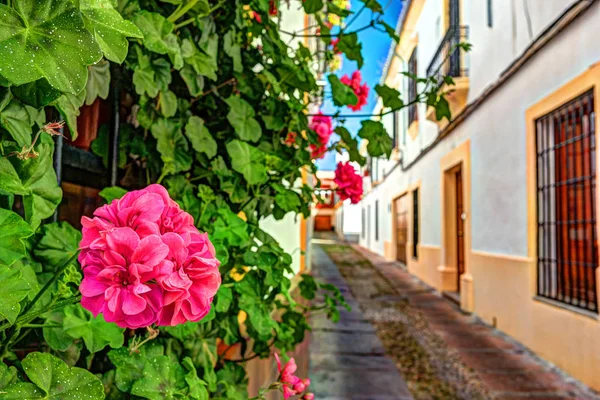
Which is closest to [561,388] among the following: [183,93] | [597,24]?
[597,24]

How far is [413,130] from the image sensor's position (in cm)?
1103

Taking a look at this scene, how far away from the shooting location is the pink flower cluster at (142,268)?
49cm

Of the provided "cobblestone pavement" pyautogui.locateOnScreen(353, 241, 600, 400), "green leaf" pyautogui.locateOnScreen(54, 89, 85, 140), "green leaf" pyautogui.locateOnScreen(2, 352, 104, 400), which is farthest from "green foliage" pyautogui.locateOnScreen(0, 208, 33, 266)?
"cobblestone pavement" pyautogui.locateOnScreen(353, 241, 600, 400)

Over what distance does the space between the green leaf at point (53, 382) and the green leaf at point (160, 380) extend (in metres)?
0.24

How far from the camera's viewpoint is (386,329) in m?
5.44

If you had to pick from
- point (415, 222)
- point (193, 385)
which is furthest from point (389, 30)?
point (415, 222)

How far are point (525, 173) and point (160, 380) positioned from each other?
178 inches

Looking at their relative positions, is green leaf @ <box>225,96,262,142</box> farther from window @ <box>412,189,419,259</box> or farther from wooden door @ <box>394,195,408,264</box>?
wooden door @ <box>394,195,408,264</box>

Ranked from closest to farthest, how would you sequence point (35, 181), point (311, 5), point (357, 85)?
point (35, 181)
point (311, 5)
point (357, 85)

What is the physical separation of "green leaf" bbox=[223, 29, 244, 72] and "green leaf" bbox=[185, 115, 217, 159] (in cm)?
22

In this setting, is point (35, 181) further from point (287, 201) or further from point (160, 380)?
point (287, 201)

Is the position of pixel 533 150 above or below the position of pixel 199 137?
above

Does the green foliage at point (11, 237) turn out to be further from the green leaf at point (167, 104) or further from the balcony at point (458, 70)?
the balcony at point (458, 70)

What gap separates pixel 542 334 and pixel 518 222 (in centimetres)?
112
